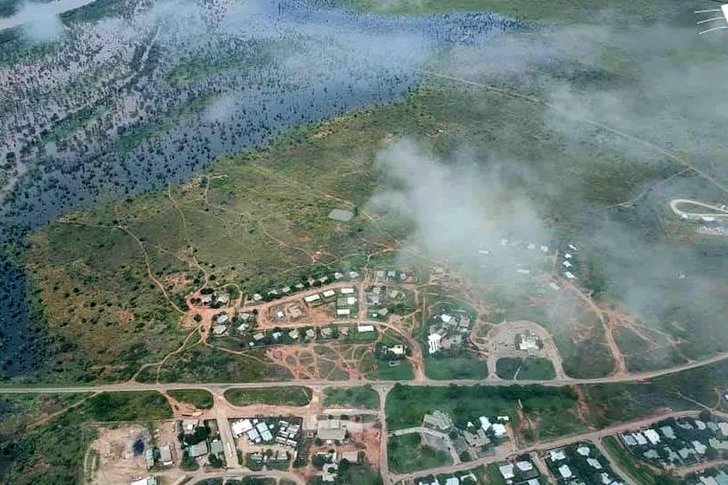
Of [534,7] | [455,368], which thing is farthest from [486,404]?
[534,7]

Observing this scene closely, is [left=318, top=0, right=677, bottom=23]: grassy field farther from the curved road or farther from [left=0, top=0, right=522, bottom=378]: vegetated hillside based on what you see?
the curved road

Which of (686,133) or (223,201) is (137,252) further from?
(686,133)

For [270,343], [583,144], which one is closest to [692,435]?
[270,343]

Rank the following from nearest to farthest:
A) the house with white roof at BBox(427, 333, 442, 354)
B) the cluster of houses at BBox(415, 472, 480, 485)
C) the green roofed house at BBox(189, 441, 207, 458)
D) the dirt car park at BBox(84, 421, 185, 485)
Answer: the cluster of houses at BBox(415, 472, 480, 485), the dirt car park at BBox(84, 421, 185, 485), the green roofed house at BBox(189, 441, 207, 458), the house with white roof at BBox(427, 333, 442, 354)

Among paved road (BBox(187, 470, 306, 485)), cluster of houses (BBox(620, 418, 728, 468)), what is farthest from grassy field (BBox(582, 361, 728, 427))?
paved road (BBox(187, 470, 306, 485))

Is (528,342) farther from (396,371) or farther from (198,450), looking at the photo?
(198,450)

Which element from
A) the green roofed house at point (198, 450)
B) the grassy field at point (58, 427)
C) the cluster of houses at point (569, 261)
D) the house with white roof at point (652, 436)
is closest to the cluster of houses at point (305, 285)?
the grassy field at point (58, 427)

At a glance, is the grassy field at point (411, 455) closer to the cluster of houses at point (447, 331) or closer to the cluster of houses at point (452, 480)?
the cluster of houses at point (452, 480)
